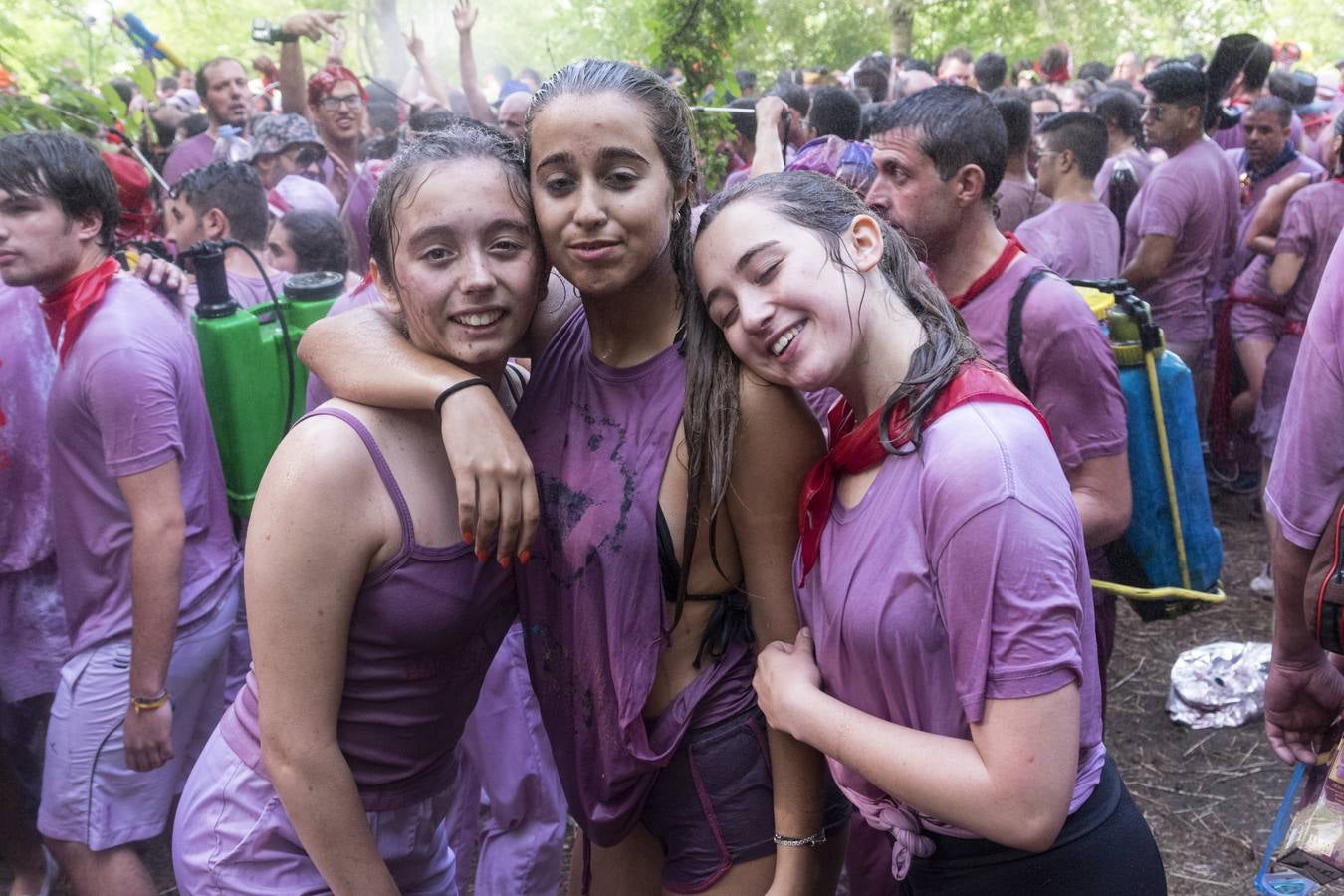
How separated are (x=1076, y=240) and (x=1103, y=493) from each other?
285 centimetres

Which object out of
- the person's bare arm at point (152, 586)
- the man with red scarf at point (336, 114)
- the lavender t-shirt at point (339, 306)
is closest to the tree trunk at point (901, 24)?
the man with red scarf at point (336, 114)

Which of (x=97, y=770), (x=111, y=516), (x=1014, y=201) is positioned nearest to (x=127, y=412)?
(x=111, y=516)

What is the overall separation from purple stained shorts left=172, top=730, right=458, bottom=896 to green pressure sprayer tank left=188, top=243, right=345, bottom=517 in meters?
1.59

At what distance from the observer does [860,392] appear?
1.77 meters

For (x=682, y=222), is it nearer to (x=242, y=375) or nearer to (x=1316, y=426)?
(x=1316, y=426)

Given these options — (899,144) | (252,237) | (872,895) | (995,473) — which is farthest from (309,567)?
(252,237)

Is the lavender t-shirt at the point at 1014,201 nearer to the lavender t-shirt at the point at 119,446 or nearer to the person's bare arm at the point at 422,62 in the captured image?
the lavender t-shirt at the point at 119,446

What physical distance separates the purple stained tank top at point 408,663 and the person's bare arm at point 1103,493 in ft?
5.01

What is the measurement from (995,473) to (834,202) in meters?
0.56

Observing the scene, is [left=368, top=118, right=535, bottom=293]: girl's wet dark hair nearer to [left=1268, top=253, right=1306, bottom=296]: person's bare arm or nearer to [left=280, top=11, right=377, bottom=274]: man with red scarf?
[left=1268, top=253, right=1306, bottom=296]: person's bare arm

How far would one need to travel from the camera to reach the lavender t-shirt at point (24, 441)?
3.32 m

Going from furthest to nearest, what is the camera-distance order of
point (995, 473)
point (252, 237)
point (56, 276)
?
1. point (252, 237)
2. point (56, 276)
3. point (995, 473)

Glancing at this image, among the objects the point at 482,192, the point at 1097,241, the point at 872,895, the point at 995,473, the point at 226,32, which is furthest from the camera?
the point at 226,32

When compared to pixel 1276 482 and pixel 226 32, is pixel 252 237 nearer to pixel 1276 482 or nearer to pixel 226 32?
pixel 1276 482
